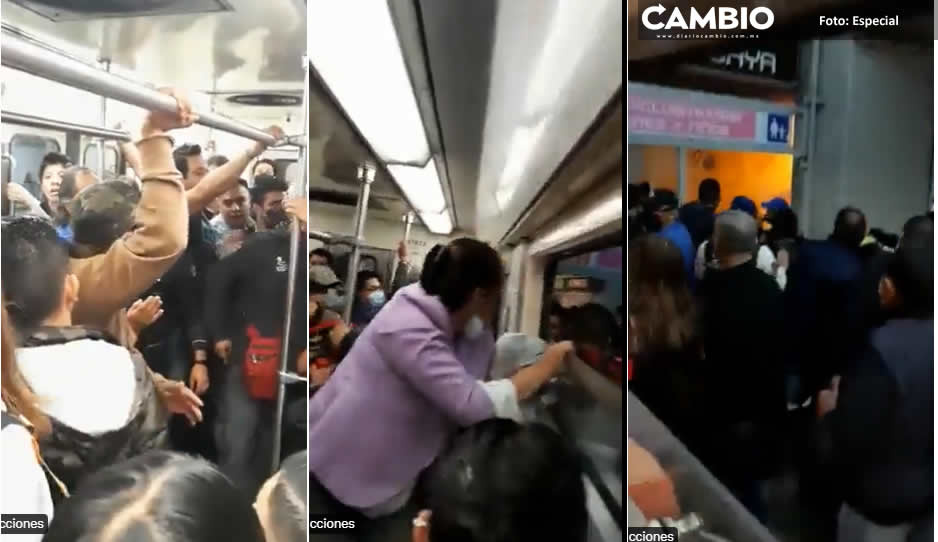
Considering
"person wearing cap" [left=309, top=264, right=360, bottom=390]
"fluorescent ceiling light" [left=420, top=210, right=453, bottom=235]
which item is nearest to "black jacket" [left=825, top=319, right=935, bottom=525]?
"fluorescent ceiling light" [left=420, top=210, right=453, bottom=235]

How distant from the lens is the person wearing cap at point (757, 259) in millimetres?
1412

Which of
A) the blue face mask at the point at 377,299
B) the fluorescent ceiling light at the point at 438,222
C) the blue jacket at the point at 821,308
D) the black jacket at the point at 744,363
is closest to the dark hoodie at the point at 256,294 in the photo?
the blue face mask at the point at 377,299

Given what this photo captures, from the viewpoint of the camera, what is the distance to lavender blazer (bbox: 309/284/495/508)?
1425mm

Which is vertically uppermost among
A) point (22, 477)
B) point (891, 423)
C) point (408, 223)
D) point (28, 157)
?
point (28, 157)

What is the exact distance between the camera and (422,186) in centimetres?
144

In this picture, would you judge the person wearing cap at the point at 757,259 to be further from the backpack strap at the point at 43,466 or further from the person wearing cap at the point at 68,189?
the backpack strap at the point at 43,466

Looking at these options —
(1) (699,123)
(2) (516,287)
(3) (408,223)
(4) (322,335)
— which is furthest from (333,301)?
(1) (699,123)

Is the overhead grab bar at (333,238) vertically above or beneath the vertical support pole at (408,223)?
beneath

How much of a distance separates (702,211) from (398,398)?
1.90 feet

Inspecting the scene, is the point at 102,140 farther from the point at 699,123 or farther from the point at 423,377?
the point at 699,123

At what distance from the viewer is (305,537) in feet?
4.80

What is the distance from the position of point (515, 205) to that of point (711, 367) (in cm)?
41

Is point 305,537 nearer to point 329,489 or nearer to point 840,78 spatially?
point 329,489

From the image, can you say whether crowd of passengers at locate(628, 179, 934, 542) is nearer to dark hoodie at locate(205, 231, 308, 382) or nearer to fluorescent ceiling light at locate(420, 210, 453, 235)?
fluorescent ceiling light at locate(420, 210, 453, 235)
